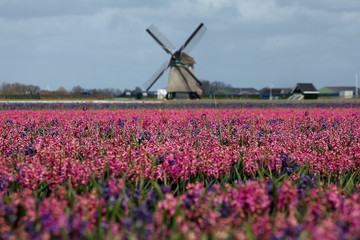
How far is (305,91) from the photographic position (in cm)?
8175

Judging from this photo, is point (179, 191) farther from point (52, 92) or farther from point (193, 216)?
point (52, 92)

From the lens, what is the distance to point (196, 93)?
192ft

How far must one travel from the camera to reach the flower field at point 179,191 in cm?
262

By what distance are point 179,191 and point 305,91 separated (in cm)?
8212

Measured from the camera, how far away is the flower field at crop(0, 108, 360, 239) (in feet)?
8.60

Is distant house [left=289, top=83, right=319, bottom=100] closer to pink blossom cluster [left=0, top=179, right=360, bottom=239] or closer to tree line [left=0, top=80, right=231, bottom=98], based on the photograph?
tree line [left=0, top=80, right=231, bottom=98]

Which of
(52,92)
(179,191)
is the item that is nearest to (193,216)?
(179,191)

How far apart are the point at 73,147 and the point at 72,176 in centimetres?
153

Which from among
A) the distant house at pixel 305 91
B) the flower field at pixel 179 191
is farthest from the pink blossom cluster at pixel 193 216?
the distant house at pixel 305 91

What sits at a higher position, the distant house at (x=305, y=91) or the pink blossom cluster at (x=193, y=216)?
the distant house at (x=305, y=91)

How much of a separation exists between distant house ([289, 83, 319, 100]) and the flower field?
252 feet

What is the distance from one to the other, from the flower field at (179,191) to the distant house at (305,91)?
76902 mm

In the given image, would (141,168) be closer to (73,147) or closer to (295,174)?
(73,147)

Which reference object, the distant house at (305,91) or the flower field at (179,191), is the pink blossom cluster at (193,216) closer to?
the flower field at (179,191)
